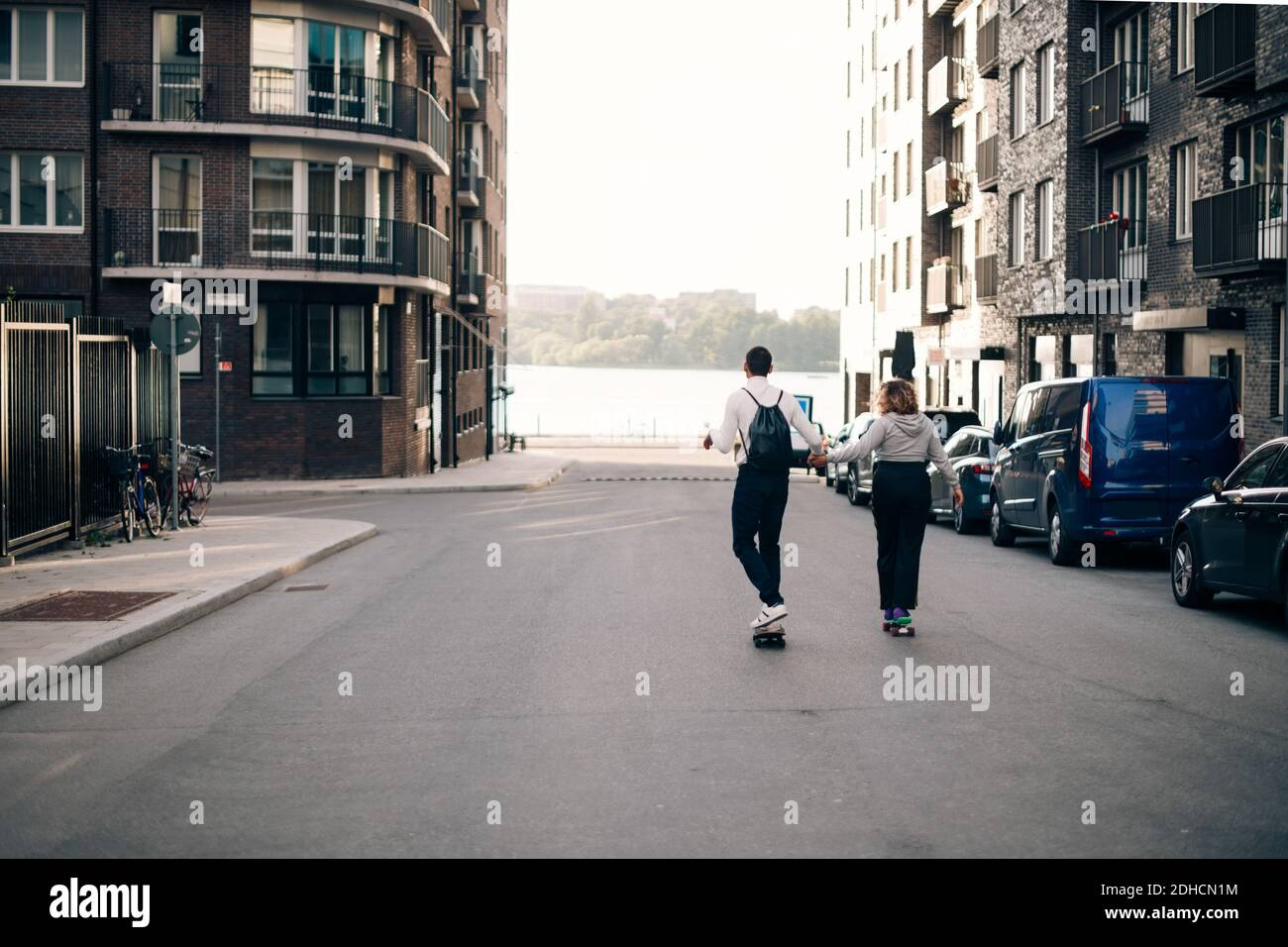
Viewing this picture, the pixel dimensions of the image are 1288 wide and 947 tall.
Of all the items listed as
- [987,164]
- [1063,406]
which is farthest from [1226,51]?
[987,164]

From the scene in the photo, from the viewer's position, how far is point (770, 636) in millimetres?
10336

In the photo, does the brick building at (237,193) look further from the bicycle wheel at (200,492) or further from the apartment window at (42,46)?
the bicycle wheel at (200,492)

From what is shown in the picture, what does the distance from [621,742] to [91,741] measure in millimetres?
2625

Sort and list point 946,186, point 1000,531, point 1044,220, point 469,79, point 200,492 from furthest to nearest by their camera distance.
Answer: point 469,79
point 946,186
point 1044,220
point 200,492
point 1000,531

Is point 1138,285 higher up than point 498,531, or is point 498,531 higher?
point 1138,285

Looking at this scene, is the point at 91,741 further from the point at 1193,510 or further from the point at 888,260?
the point at 888,260

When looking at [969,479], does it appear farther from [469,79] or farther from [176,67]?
[469,79]

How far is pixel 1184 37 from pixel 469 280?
25.0 m

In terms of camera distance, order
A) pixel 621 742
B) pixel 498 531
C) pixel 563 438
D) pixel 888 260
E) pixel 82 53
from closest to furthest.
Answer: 1. pixel 621 742
2. pixel 498 531
3. pixel 82 53
4. pixel 888 260
5. pixel 563 438

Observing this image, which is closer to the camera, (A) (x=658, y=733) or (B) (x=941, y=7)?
(A) (x=658, y=733)

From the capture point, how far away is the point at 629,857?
214 inches

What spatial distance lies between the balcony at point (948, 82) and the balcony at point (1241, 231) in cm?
2155

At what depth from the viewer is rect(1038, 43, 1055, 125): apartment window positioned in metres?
34.9
